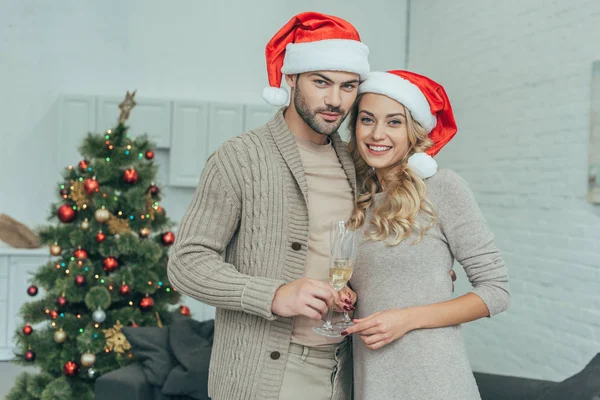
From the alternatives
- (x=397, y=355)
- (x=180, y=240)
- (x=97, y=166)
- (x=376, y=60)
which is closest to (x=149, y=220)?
(x=97, y=166)

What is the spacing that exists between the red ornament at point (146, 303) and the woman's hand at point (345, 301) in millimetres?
2081

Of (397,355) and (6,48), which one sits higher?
(6,48)

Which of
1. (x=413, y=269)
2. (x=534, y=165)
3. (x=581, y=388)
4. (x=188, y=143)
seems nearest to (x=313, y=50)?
(x=413, y=269)

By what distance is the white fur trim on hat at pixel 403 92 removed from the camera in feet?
6.34

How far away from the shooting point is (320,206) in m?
1.95

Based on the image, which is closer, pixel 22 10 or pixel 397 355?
pixel 397 355

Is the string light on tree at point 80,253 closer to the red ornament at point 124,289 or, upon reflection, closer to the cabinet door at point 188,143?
the red ornament at point 124,289

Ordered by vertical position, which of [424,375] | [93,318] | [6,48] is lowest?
[93,318]

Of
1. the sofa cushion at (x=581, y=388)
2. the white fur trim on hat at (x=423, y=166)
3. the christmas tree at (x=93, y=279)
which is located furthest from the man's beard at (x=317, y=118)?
the christmas tree at (x=93, y=279)

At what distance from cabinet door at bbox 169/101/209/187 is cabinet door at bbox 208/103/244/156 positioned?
0.20 ft

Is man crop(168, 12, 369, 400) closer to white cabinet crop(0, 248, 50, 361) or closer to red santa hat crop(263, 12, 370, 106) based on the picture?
red santa hat crop(263, 12, 370, 106)

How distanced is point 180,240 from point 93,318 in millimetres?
2019

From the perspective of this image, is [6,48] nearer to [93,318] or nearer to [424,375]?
[93,318]

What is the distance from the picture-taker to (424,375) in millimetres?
1736
